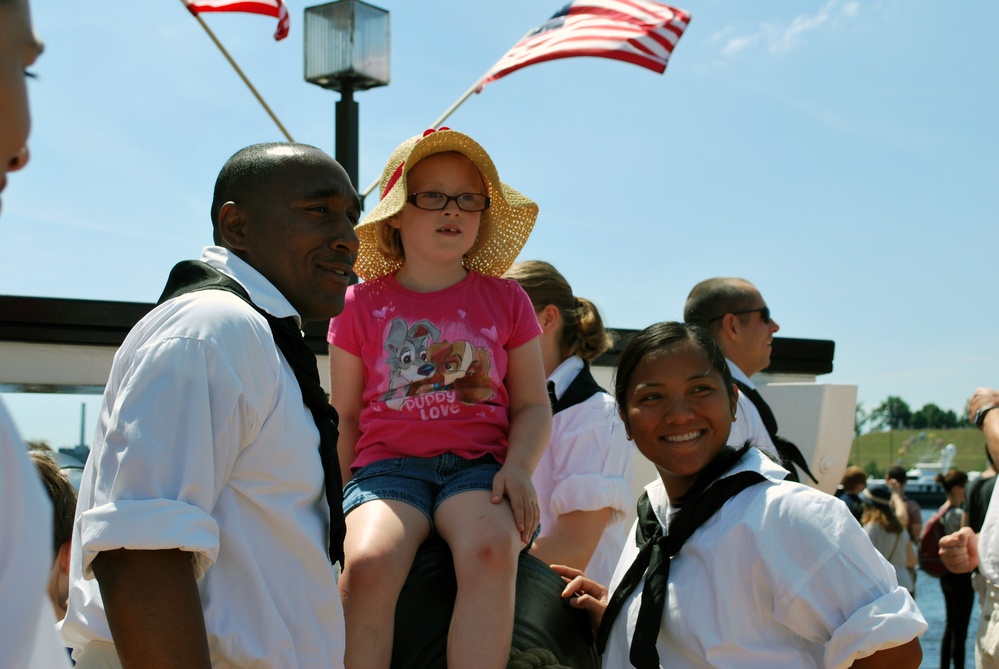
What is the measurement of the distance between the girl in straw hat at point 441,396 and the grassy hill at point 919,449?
288 ft

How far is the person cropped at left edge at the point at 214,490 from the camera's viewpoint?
1792 mm

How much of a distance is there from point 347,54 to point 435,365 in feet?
19.5

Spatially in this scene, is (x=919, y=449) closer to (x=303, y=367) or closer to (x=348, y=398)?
(x=348, y=398)

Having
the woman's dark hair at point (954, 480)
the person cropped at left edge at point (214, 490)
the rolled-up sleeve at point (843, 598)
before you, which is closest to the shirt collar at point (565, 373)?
the rolled-up sleeve at point (843, 598)

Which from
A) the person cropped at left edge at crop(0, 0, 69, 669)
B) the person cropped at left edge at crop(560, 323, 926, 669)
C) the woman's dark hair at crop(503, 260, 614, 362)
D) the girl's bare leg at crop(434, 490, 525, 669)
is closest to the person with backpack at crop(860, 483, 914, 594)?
the woman's dark hair at crop(503, 260, 614, 362)

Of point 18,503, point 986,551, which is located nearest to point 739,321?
point 986,551

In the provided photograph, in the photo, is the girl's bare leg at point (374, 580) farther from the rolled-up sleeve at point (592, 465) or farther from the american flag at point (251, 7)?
the american flag at point (251, 7)

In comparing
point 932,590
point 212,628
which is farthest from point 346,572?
point 932,590

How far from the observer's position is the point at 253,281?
2.20 metres

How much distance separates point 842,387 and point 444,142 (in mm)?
3978

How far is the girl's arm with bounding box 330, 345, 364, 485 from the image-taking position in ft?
10.4

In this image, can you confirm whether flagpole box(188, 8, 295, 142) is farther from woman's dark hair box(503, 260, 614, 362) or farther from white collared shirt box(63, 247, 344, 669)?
white collared shirt box(63, 247, 344, 669)

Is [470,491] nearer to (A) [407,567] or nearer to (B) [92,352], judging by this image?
(A) [407,567]

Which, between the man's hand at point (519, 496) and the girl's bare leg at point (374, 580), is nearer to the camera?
the girl's bare leg at point (374, 580)
